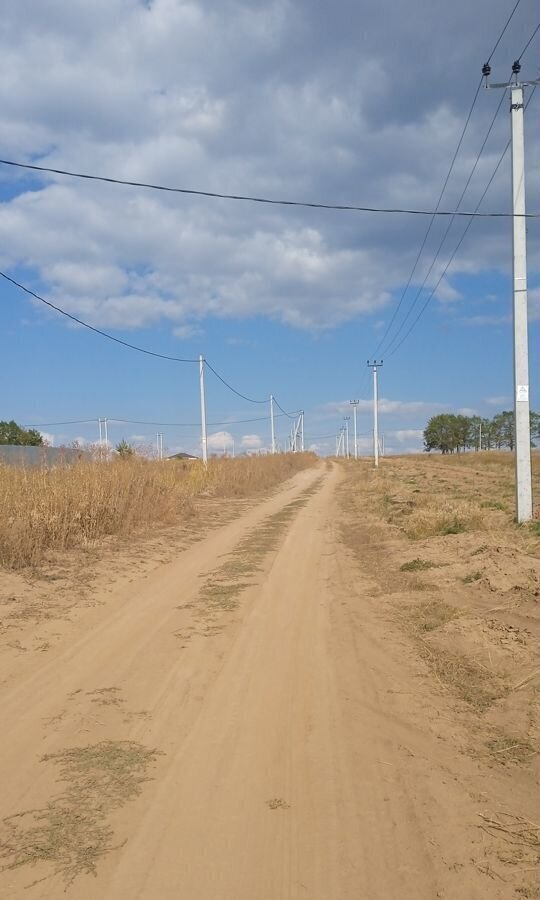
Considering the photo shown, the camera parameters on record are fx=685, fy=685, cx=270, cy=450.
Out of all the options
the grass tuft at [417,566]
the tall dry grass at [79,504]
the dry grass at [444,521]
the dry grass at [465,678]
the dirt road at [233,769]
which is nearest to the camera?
the dirt road at [233,769]

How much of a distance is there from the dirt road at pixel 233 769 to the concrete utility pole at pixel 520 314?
783 cm

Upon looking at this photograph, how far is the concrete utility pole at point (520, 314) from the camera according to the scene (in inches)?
573

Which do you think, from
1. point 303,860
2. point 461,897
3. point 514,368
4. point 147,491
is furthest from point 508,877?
point 147,491

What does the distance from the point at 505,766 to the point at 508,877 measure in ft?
3.90

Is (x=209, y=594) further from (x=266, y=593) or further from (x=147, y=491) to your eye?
(x=147, y=491)

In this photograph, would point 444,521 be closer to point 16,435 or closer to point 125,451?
point 125,451

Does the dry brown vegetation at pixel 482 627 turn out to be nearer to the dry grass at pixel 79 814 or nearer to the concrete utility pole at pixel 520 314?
the concrete utility pole at pixel 520 314

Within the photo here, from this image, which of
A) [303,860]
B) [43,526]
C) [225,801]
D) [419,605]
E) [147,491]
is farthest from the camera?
[147,491]

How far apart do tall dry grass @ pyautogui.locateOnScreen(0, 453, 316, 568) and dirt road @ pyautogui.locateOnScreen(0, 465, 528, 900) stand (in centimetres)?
305

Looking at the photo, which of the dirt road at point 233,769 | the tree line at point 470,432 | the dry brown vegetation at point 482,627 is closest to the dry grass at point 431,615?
the dry brown vegetation at point 482,627

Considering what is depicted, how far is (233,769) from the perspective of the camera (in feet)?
14.0

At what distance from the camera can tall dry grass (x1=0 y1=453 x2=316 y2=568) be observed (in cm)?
1052

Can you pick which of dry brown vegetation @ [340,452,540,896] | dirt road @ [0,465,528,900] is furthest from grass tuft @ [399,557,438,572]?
dirt road @ [0,465,528,900]

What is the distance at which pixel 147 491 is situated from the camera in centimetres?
1680
